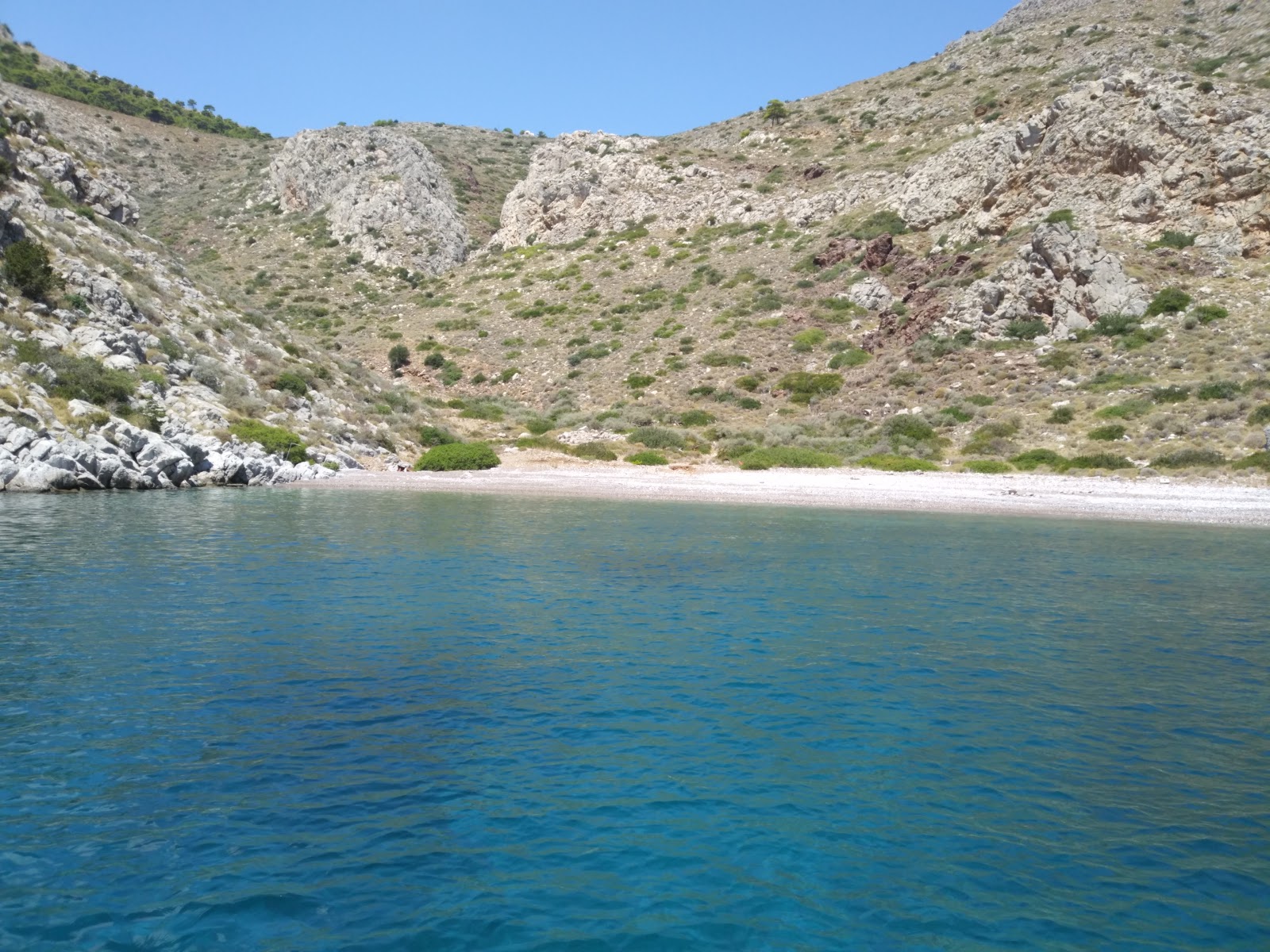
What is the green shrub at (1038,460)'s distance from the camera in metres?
35.8

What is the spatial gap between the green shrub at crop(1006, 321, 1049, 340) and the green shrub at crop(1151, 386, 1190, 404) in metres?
10.4

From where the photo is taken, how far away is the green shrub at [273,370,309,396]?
1624 inches

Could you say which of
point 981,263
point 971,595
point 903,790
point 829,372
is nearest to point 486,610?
point 903,790

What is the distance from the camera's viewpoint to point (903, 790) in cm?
754

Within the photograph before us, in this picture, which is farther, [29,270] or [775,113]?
[775,113]

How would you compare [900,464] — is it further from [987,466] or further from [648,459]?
[648,459]

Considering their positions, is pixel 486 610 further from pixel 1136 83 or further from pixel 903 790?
pixel 1136 83

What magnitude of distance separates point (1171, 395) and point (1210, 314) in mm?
8527

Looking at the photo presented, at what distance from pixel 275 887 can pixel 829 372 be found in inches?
1928

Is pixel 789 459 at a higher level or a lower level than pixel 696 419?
lower

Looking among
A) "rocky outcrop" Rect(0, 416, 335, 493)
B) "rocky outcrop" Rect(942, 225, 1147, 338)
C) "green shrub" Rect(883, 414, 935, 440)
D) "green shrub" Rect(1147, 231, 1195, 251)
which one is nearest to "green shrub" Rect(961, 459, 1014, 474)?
"green shrub" Rect(883, 414, 935, 440)

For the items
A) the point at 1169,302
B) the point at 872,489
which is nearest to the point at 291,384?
the point at 872,489

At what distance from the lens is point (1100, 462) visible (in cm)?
3447

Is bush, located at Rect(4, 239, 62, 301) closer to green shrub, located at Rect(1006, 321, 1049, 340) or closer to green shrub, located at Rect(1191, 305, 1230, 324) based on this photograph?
green shrub, located at Rect(1006, 321, 1049, 340)
